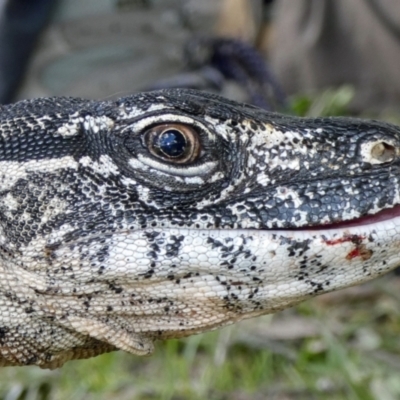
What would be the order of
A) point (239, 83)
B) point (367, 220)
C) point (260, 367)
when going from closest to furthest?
point (367, 220)
point (260, 367)
point (239, 83)

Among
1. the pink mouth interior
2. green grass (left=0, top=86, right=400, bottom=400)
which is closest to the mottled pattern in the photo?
the pink mouth interior

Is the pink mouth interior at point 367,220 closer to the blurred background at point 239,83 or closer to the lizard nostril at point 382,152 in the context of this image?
the lizard nostril at point 382,152

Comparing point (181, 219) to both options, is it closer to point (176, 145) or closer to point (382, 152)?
point (176, 145)

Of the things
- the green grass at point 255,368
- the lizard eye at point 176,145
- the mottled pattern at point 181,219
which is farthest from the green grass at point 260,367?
the lizard eye at point 176,145

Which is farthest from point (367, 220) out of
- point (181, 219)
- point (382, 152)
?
point (181, 219)

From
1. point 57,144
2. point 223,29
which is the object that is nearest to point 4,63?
point 223,29

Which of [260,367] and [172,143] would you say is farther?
[260,367]
